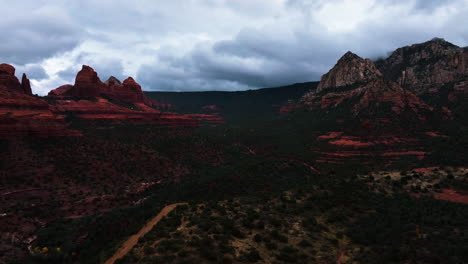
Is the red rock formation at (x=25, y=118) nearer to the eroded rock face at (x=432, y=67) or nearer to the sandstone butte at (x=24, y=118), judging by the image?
the sandstone butte at (x=24, y=118)

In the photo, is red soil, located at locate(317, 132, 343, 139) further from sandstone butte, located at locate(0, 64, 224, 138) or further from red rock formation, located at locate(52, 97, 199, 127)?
red rock formation, located at locate(52, 97, 199, 127)

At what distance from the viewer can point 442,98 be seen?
136m

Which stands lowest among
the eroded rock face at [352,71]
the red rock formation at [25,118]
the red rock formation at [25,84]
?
the red rock formation at [25,118]

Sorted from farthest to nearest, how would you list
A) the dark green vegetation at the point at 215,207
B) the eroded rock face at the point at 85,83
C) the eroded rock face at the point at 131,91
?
1. the eroded rock face at the point at 131,91
2. the eroded rock face at the point at 85,83
3. the dark green vegetation at the point at 215,207

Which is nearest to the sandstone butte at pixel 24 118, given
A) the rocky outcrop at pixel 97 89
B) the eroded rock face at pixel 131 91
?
the rocky outcrop at pixel 97 89

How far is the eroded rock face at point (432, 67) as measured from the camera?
154750 millimetres

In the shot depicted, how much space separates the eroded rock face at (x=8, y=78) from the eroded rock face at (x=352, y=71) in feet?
539

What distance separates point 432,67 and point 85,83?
199 metres

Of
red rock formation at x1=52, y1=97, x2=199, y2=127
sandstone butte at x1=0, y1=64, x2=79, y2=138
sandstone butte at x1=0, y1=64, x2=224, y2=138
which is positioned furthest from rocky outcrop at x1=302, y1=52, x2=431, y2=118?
sandstone butte at x1=0, y1=64, x2=79, y2=138

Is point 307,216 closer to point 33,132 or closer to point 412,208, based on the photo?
point 412,208

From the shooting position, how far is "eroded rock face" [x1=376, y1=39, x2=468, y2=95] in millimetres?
154750

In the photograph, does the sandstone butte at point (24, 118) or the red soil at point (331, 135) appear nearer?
the sandstone butte at point (24, 118)

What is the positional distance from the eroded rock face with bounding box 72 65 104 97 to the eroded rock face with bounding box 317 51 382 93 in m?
147

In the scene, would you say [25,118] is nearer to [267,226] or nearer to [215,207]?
[215,207]
